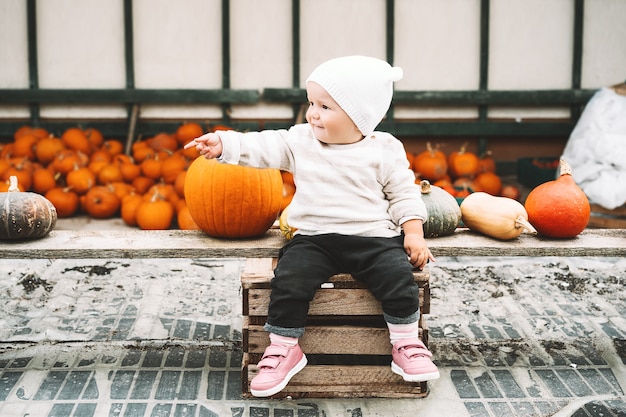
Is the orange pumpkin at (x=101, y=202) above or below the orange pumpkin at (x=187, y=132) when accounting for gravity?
below

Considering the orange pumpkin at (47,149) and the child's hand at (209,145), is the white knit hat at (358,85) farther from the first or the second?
the orange pumpkin at (47,149)

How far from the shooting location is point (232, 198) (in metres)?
3.33

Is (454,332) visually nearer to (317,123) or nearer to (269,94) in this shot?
(317,123)

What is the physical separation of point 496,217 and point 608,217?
2890 mm

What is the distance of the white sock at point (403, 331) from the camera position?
290 cm

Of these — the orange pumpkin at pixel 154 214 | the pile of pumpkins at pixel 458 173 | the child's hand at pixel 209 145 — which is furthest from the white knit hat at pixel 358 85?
the pile of pumpkins at pixel 458 173

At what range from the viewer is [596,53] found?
284 inches

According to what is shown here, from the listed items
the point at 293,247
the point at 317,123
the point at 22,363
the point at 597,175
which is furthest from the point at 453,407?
the point at 597,175

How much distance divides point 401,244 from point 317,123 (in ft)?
1.96

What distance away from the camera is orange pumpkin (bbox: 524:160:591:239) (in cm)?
338

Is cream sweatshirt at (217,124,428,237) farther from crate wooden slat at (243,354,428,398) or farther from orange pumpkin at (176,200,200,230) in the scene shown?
orange pumpkin at (176,200,200,230)

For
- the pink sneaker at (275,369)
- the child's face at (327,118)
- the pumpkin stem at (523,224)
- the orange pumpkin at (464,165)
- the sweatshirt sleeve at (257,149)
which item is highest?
the child's face at (327,118)

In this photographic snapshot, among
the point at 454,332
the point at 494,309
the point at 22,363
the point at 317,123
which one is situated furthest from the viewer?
the point at 494,309

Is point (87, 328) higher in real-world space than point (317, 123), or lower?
lower
